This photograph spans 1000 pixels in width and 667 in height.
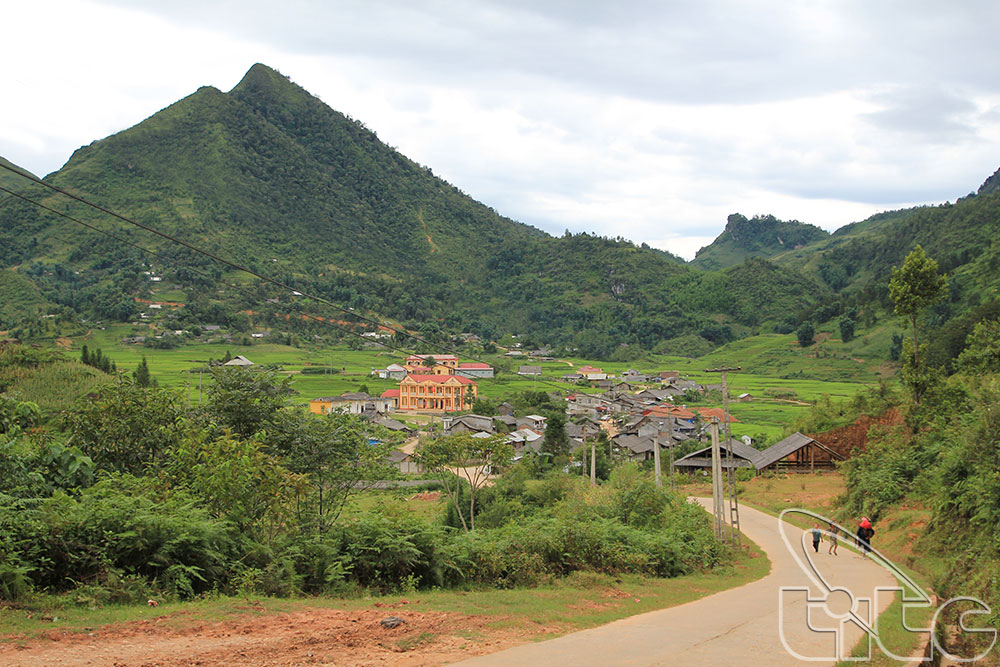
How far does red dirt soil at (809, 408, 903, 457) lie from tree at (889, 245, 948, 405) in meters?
9.29

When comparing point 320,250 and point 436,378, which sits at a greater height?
point 320,250

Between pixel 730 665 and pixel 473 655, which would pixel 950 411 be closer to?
pixel 730 665

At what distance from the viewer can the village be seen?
3662 cm

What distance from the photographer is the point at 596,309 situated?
371ft

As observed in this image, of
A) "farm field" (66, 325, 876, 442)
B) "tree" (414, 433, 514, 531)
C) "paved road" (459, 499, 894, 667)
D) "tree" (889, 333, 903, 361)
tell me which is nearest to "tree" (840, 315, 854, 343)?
"farm field" (66, 325, 876, 442)

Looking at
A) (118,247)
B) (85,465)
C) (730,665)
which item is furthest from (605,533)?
(118,247)

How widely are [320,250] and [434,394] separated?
69.9m

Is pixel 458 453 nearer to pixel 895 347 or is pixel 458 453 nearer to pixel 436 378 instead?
pixel 436 378

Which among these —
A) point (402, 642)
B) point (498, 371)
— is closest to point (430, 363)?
point (498, 371)

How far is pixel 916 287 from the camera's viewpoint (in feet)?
84.3

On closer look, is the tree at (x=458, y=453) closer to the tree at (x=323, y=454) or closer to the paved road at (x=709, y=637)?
the tree at (x=323, y=454)

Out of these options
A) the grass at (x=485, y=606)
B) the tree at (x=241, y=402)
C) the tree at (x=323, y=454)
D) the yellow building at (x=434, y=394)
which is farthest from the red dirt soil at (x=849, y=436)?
the yellow building at (x=434, y=394)

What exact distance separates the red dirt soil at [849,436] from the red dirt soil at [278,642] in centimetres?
3282

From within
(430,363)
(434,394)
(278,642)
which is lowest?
(434,394)
